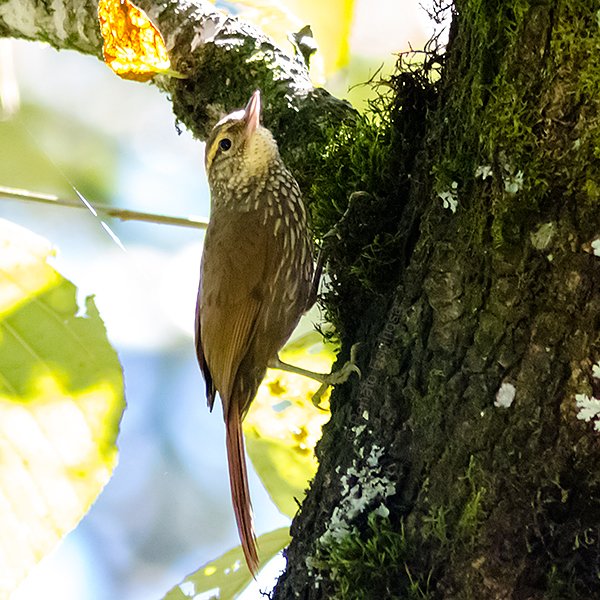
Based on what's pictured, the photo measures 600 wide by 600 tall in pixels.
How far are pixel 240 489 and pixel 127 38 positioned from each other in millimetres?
1268

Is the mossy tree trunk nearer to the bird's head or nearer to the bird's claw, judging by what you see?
the bird's claw

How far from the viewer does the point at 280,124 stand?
2.43 meters

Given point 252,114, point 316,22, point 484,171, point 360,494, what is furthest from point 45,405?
point 316,22

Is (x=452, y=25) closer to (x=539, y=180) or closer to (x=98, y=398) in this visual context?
(x=539, y=180)

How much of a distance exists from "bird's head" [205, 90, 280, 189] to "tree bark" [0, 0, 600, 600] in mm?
781

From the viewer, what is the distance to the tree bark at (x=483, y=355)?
4.49 ft

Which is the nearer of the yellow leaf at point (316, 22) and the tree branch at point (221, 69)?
the tree branch at point (221, 69)

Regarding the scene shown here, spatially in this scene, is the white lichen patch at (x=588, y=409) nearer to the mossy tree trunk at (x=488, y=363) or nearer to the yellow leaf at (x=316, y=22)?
the mossy tree trunk at (x=488, y=363)

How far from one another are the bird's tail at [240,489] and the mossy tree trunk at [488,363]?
1.70 feet

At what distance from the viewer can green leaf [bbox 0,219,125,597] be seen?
1561 mm

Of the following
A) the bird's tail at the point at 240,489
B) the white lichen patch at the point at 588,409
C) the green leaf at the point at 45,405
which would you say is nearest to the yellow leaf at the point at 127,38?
the green leaf at the point at 45,405

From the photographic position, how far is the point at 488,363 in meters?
1.46

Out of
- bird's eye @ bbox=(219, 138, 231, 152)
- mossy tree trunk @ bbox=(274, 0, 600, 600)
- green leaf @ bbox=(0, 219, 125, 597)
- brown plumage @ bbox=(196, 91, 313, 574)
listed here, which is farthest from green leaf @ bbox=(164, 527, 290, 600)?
bird's eye @ bbox=(219, 138, 231, 152)

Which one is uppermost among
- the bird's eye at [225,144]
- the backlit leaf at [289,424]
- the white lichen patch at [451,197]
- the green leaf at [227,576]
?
the white lichen patch at [451,197]
